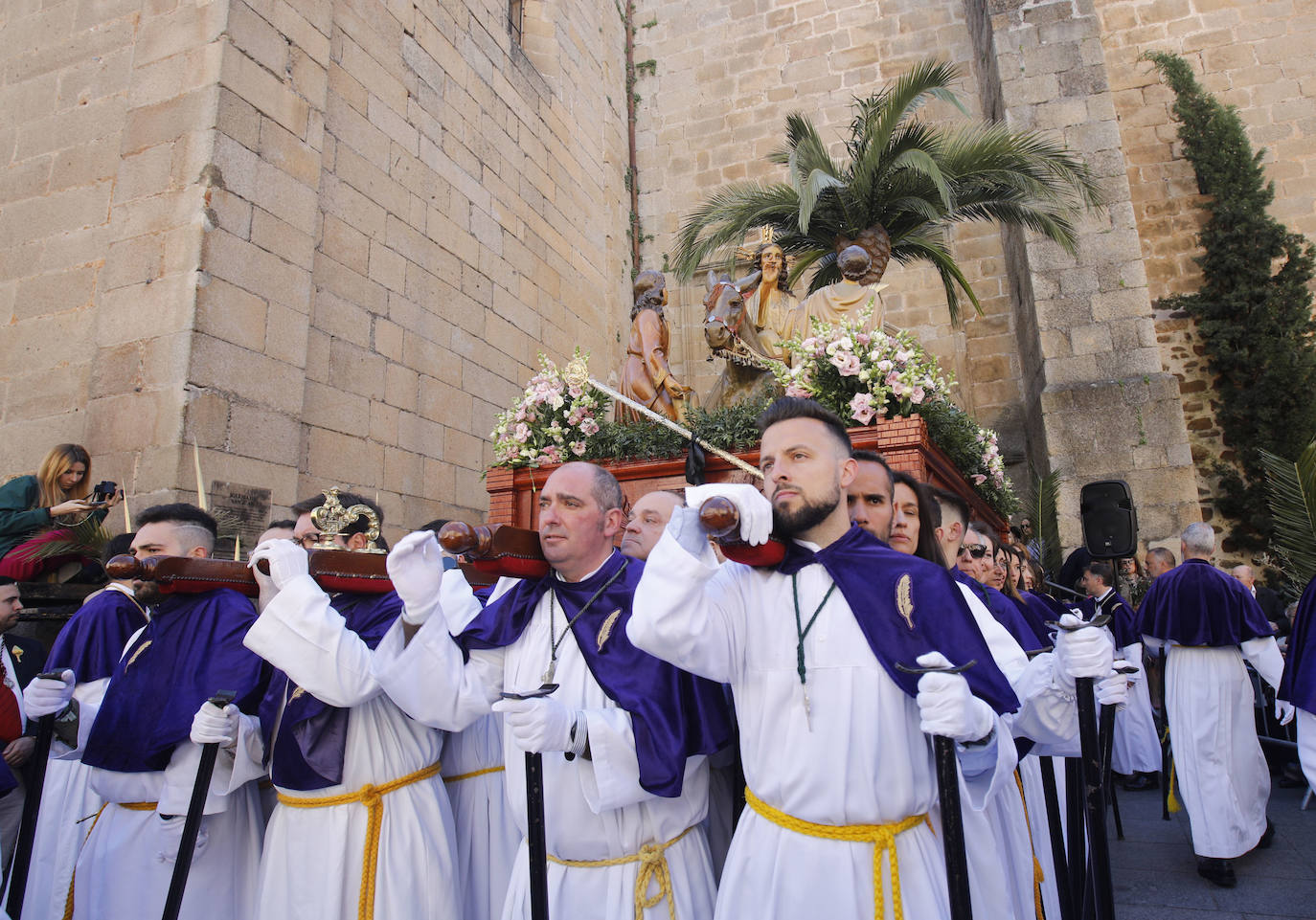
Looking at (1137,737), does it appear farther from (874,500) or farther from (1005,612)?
(874,500)

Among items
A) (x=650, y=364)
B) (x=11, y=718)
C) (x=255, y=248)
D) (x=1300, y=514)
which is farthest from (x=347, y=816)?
(x=1300, y=514)

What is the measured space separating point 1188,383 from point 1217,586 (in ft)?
23.9

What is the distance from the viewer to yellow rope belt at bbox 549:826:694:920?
2.38m

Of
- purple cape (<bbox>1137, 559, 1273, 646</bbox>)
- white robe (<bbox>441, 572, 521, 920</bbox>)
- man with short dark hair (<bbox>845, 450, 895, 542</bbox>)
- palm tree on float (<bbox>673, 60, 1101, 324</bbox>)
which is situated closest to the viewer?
man with short dark hair (<bbox>845, 450, 895, 542</bbox>)

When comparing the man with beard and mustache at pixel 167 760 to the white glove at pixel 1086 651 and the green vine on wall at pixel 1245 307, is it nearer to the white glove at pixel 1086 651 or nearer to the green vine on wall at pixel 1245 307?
the white glove at pixel 1086 651

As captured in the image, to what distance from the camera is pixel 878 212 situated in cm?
845

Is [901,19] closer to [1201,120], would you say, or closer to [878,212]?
[1201,120]

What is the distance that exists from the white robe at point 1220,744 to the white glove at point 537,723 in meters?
4.13

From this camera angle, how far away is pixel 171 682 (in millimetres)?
3002

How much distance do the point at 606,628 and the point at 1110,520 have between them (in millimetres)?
3861

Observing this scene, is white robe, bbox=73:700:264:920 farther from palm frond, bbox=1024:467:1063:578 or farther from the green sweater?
palm frond, bbox=1024:467:1063:578

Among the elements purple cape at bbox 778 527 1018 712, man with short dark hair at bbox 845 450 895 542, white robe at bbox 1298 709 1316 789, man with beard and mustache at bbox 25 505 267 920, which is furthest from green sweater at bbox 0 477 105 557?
white robe at bbox 1298 709 1316 789

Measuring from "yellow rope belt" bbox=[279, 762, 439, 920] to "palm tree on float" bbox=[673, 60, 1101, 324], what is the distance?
6.20m

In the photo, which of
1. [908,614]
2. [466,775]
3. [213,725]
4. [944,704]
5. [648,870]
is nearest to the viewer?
[944,704]
